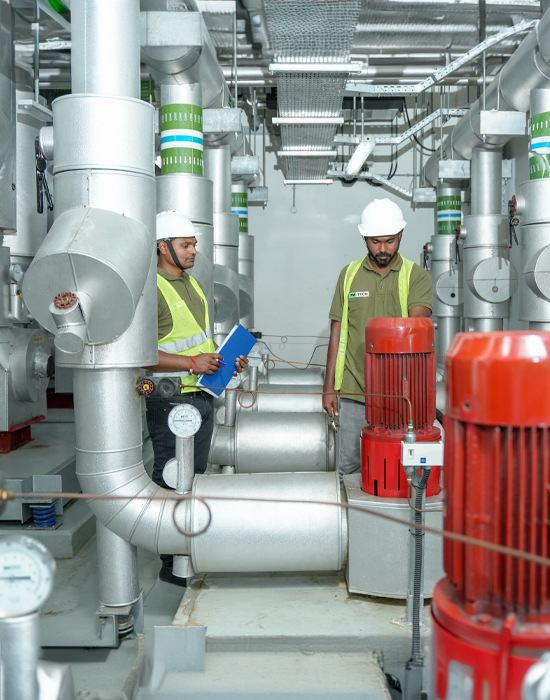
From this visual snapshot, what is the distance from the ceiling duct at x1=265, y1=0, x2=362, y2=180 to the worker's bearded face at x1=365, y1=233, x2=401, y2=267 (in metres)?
1.47

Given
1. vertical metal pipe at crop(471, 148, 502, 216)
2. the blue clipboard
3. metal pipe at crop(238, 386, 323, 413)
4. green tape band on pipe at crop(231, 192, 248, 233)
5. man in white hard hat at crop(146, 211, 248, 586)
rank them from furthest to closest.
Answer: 1. green tape band on pipe at crop(231, 192, 248, 233)
2. vertical metal pipe at crop(471, 148, 502, 216)
3. metal pipe at crop(238, 386, 323, 413)
4. the blue clipboard
5. man in white hard hat at crop(146, 211, 248, 586)

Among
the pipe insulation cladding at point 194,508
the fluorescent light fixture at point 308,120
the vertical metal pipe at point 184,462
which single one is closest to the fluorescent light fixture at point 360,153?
the fluorescent light fixture at point 308,120

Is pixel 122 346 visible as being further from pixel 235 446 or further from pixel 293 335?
pixel 293 335

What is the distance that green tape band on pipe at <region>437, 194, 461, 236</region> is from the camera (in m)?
5.82

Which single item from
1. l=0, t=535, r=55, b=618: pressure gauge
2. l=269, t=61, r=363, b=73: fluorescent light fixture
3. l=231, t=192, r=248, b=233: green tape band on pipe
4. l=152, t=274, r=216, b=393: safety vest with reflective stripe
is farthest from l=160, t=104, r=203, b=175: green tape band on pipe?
l=231, t=192, r=248, b=233: green tape band on pipe

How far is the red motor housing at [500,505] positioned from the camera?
839 mm

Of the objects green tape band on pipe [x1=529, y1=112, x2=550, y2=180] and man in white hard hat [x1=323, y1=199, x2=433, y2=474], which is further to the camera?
green tape band on pipe [x1=529, y1=112, x2=550, y2=180]

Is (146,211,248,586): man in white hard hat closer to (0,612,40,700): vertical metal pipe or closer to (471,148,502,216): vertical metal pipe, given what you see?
(0,612,40,700): vertical metal pipe

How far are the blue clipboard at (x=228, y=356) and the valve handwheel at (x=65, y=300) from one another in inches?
31.4

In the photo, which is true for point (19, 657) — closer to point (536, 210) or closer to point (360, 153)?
point (536, 210)

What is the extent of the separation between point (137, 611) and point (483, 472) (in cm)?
142

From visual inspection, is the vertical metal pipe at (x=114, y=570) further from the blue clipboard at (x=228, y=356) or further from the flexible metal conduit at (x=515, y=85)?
the flexible metal conduit at (x=515, y=85)

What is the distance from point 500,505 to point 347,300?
177cm

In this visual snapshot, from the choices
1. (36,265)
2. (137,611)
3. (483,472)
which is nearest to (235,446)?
(137,611)
